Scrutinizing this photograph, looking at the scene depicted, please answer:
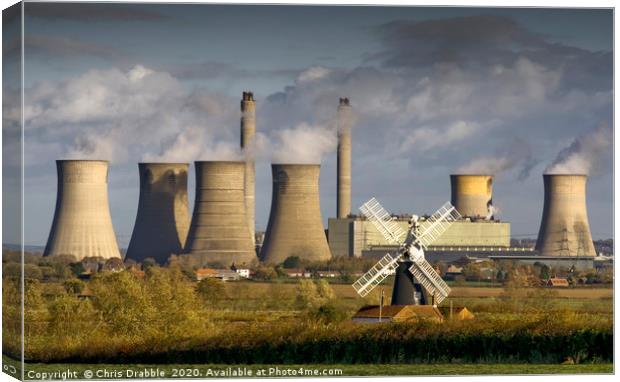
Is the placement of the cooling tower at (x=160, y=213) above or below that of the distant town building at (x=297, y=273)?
above

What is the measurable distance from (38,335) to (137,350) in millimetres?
2201

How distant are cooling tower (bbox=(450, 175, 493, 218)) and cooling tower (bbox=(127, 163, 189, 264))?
8.13 m

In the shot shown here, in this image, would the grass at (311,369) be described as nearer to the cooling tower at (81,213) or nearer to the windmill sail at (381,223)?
the windmill sail at (381,223)

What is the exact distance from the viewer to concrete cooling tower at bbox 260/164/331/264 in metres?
45.7

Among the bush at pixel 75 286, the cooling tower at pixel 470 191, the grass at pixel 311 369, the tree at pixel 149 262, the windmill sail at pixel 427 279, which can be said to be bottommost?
the tree at pixel 149 262

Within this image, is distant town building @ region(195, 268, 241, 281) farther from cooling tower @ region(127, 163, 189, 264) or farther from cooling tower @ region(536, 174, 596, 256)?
cooling tower @ region(536, 174, 596, 256)

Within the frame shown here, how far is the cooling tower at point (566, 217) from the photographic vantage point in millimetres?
46844

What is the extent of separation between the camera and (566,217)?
155 feet

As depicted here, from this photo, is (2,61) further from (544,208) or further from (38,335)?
(544,208)

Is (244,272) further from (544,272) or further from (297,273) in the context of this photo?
(544,272)

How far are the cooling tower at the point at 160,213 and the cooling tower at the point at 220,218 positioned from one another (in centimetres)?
108

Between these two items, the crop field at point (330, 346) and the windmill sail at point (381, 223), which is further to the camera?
the windmill sail at point (381, 223)

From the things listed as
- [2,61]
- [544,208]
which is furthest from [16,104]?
[544,208]

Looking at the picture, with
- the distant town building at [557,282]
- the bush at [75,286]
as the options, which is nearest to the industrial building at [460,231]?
the distant town building at [557,282]
